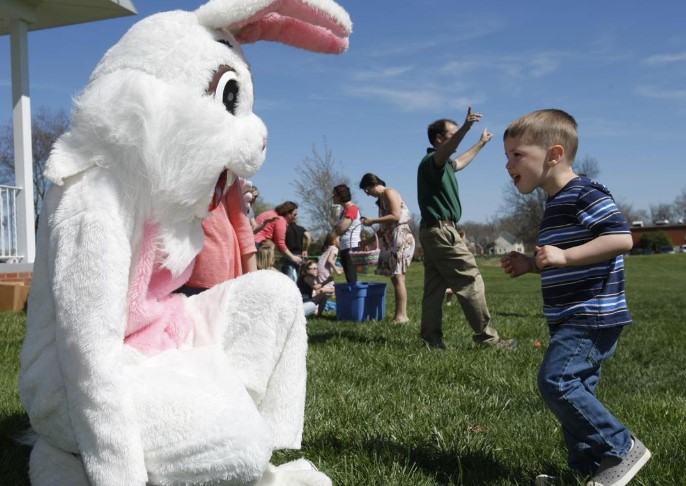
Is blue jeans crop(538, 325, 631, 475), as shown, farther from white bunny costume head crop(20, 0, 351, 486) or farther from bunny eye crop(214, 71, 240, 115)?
bunny eye crop(214, 71, 240, 115)

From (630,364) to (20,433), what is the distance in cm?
432

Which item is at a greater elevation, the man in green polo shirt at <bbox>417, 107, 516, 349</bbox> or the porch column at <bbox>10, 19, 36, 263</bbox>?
the porch column at <bbox>10, 19, 36, 263</bbox>

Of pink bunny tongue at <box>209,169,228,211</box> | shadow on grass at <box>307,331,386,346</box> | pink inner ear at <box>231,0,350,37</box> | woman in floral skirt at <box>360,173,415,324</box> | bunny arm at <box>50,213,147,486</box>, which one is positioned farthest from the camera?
woman in floral skirt at <box>360,173,415,324</box>

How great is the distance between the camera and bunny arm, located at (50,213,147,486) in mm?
1695

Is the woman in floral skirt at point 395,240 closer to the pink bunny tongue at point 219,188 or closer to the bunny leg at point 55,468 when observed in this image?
the pink bunny tongue at point 219,188

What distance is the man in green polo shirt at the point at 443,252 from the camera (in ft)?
18.2

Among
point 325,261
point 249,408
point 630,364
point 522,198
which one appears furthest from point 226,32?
point 522,198

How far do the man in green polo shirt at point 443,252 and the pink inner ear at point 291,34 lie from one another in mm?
3080

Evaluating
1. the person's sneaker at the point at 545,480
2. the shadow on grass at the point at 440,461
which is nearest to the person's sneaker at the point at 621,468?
the person's sneaker at the point at 545,480

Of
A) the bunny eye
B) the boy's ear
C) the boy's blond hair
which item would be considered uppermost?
the bunny eye

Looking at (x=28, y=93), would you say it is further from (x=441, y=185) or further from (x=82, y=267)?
(x=82, y=267)

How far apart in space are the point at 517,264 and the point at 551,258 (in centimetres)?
21

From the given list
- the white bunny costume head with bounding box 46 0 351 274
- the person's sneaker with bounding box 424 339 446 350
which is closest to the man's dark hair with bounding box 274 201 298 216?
the person's sneaker with bounding box 424 339 446 350

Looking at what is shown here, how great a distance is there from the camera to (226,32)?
225cm
